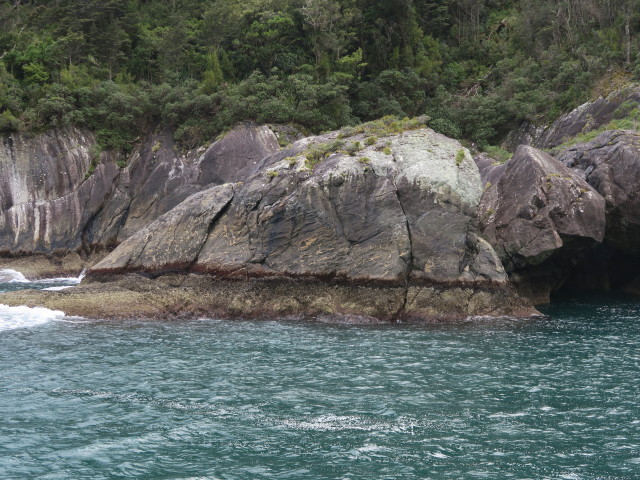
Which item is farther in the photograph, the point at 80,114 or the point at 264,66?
the point at 264,66

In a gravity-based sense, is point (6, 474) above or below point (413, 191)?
below

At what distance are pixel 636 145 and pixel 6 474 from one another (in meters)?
29.2

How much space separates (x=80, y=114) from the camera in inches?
1807

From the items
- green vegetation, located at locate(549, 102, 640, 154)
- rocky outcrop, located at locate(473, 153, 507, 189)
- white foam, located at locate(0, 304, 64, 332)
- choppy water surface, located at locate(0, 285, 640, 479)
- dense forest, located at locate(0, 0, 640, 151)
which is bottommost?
choppy water surface, located at locate(0, 285, 640, 479)

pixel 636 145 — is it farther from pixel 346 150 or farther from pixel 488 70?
pixel 488 70

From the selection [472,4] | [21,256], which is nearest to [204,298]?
[21,256]

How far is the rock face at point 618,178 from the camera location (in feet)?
95.3

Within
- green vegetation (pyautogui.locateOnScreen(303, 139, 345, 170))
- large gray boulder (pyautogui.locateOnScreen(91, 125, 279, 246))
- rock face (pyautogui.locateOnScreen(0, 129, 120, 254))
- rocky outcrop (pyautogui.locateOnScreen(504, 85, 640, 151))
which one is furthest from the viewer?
large gray boulder (pyautogui.locateOnScreen(91, 125, 279, 246))

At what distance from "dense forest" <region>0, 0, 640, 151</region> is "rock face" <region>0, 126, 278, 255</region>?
5.79 feet

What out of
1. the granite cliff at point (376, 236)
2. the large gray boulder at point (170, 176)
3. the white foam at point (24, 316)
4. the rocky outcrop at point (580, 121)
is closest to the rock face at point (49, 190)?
the large gray boulder at point (170, 176)

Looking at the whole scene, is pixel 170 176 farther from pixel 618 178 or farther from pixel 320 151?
pixel 618 178

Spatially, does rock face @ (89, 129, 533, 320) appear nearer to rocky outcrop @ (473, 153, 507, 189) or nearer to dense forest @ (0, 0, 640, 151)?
rocky outcrop @ (473, 153, 507, 189)

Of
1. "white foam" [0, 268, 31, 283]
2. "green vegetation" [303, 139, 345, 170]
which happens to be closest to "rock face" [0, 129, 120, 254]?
"white foam" [0, 268, 31, 283]

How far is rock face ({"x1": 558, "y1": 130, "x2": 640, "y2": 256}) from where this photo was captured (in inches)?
1144
